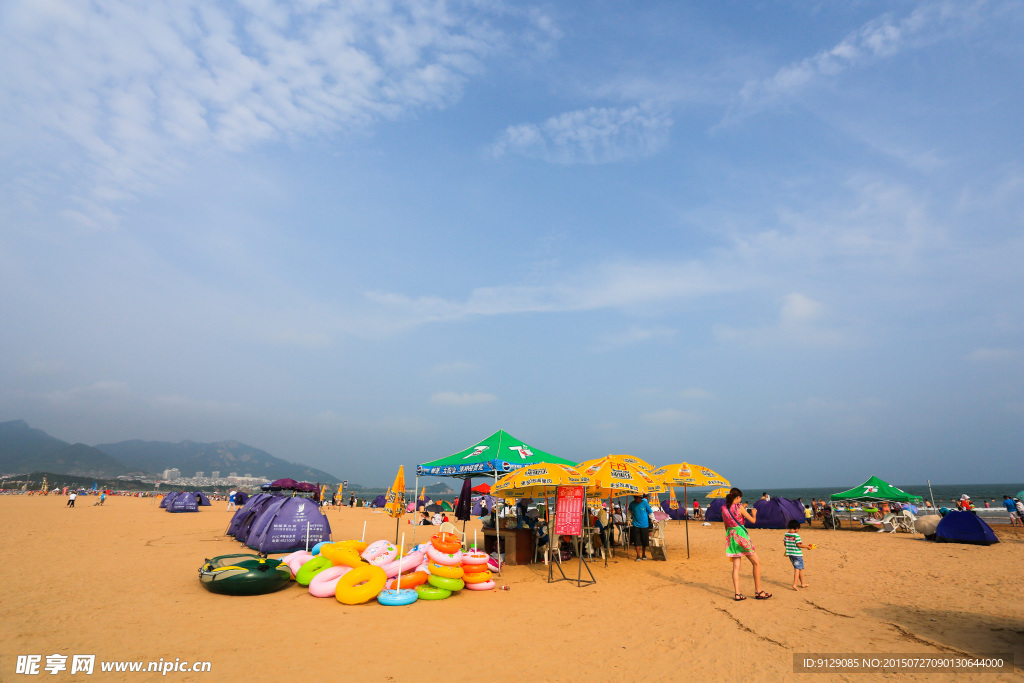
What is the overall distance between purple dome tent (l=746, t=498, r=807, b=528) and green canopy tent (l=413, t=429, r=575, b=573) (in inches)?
559

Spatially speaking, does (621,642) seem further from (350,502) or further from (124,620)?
(350,502)

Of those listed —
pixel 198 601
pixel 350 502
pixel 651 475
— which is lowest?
pixel 350 502

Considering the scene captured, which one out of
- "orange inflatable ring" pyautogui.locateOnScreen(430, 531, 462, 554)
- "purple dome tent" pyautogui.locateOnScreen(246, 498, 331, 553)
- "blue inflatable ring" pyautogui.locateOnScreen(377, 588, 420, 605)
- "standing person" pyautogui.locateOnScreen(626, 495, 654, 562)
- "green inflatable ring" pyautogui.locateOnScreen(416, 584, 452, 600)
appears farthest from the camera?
"standing person" pyautogui.locateOnScreen(626, 495, 654, 562)

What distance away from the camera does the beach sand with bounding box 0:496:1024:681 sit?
5.27 metres

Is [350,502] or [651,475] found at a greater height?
[651,475]

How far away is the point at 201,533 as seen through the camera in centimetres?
1705

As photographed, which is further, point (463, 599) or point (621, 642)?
point (463, 599)

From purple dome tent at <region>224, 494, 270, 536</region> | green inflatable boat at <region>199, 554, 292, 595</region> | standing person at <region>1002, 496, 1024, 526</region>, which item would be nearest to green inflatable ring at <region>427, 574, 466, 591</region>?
green inflatable boat at <region>199, 554, 292, 595</region>

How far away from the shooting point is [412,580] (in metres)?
8.39

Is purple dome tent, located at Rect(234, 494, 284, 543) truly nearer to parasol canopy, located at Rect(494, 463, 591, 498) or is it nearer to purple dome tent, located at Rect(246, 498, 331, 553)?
purple dome tent, located at Rect(246, 498, 331, 553)

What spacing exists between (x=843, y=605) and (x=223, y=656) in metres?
9.17

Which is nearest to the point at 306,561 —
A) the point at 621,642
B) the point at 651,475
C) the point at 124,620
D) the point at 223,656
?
the point at 124,620

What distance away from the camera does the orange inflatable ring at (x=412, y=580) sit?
27.2 feet

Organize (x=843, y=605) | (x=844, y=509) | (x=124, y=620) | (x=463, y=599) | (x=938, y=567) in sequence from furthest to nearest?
(x=844, y=509) < (x=938, y=567) < (x=463, y=599) < (x=843, y=605) < (x=124, y=620)
